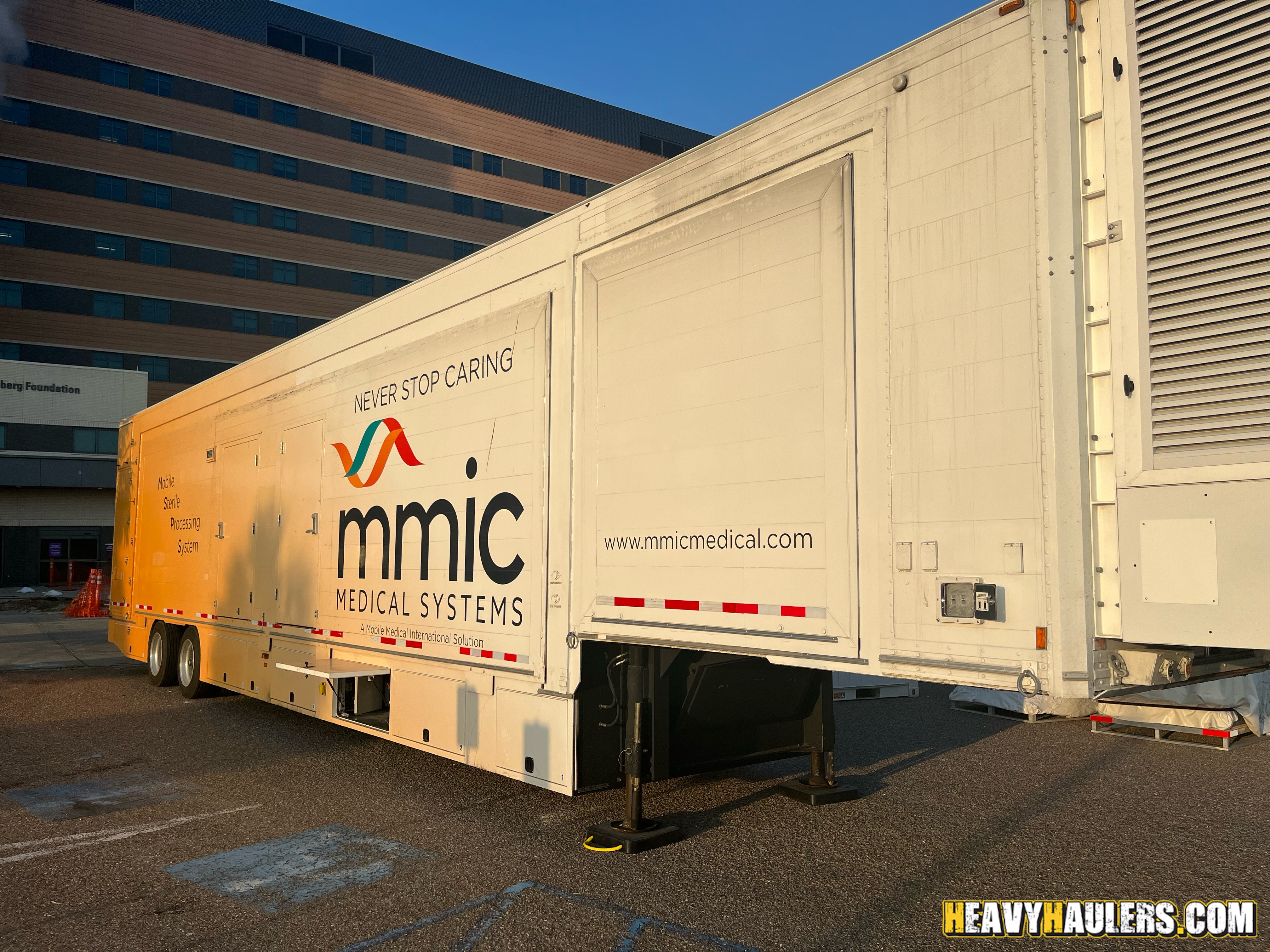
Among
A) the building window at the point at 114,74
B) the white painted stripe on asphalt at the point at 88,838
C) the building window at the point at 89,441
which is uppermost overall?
the building window at the point at 114,74

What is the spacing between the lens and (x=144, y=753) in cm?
849

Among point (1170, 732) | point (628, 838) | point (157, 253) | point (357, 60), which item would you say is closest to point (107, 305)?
point (157, 253)

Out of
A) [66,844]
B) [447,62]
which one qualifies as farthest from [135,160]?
[66,844]

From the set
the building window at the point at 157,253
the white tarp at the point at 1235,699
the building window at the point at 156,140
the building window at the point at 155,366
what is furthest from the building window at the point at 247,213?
the white tarp at the point at 1235,699

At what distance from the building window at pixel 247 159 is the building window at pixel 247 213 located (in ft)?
5.68

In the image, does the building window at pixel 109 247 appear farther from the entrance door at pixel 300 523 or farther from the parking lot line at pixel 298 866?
the parking lot line at pixel 298 866

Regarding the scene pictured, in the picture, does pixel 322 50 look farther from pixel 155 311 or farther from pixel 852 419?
pixel 852 419

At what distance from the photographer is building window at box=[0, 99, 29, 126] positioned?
42.3 m

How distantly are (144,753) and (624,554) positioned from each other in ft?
19.1

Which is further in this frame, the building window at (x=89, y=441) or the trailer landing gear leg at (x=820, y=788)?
the building window at (x=89, y=441)

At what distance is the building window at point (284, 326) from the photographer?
1908 inches

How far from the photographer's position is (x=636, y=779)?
18.2ft

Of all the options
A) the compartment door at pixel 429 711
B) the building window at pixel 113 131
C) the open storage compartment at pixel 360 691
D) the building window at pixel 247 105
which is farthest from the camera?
the building window at pixel 247 105

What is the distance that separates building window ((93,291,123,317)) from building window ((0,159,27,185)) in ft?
18.7
